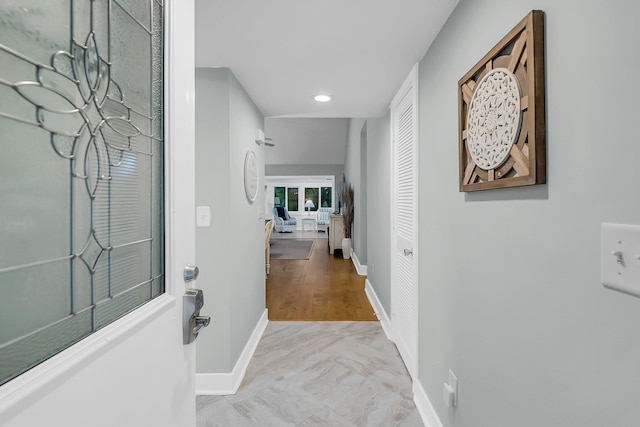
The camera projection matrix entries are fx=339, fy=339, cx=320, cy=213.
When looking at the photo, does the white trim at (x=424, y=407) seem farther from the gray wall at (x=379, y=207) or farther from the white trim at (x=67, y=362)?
the white trim at (x=67, y=362)

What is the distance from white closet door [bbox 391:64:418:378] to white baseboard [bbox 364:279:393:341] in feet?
0.50

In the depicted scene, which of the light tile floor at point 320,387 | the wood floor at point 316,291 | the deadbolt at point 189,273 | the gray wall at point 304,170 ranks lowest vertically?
the light tile floor at point 320,387

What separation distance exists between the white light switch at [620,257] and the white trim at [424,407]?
4.60ft

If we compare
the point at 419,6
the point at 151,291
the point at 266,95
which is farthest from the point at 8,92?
the point at 266,95

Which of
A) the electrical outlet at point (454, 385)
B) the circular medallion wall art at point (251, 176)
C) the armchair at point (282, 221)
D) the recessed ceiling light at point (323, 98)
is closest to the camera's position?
the electrical outlet at point (454, 385)

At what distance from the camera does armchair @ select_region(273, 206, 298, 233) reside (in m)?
12.2

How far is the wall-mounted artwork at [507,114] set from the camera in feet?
2.96

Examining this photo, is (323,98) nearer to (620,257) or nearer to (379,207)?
(379,207)

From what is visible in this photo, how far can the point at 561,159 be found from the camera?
0.84m

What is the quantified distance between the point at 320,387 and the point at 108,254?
2.01 meters

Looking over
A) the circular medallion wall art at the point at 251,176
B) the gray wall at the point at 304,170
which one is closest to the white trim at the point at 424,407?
the circular medallion wall art at the point at 251,176

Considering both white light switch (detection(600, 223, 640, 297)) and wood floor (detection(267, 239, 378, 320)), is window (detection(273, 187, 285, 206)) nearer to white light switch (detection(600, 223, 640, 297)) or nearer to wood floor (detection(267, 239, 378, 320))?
wood floor (detection(267, 239, 378, 320))

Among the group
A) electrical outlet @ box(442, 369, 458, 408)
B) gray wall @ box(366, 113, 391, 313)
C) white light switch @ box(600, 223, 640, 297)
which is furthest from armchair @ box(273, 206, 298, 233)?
white light switch @ box(600, 223, 640, 297)

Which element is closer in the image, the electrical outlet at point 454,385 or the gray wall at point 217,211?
the electrical outlet at point 454,385
